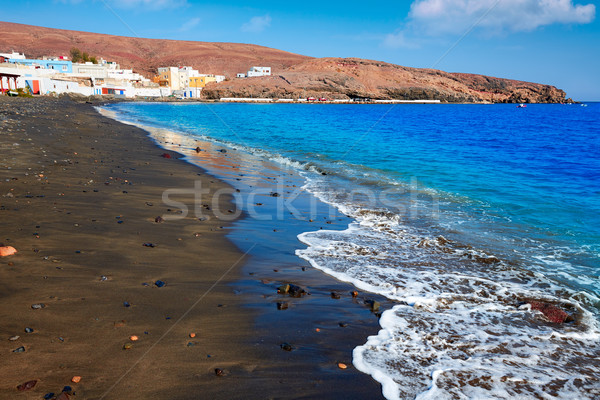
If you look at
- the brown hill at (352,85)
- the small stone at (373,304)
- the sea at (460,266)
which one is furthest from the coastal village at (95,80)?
the small stone at (373,304)

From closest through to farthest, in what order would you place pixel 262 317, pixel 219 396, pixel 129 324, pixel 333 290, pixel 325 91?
pixel 219 396
pixel 129 324
pixel 262 317
pixel 333 290
pixel 325 91

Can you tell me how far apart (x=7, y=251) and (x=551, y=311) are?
6938mm

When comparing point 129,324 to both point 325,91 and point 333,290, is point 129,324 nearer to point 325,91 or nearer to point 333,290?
point 333,290

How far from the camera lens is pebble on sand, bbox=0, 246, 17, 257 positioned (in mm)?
4719

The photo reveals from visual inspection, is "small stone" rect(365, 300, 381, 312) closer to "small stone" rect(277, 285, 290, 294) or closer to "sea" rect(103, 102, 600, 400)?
"sea" rect(103, 102, 600, 400)

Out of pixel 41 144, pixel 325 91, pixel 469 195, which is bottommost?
pixel 469 195

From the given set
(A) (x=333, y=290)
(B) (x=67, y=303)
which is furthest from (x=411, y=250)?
(B) (x=67, y=303)

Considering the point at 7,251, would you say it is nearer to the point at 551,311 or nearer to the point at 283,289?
the point at 283,289

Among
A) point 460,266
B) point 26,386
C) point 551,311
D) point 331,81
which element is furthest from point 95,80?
point 551,311

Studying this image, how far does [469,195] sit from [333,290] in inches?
386

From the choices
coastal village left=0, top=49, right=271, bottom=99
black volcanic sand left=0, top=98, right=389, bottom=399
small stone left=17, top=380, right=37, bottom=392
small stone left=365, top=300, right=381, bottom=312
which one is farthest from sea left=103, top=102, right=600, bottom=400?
coastal village left=0, top=49, right=271, bottom=99

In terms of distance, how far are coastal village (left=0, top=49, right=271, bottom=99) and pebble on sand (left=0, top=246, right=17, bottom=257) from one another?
174 ft

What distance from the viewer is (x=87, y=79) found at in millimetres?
89438

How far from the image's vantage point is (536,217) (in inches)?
409
